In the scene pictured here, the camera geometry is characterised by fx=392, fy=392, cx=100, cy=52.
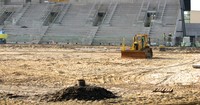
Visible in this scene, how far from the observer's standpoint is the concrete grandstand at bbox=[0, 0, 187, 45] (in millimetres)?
47750

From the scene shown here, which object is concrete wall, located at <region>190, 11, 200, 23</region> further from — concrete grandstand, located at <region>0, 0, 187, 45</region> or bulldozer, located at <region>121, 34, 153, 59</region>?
bulldozer, located at <region>121, 34, 153, 59</region>

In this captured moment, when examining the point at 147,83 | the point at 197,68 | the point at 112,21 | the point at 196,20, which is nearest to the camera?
the point at 147,83

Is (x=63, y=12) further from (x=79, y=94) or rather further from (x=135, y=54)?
(x=79, y=94)

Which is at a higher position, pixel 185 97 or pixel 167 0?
pixel 167 0

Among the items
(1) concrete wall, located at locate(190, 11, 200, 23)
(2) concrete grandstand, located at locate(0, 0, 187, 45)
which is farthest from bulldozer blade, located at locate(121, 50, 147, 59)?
(1) concrete wall, located at locate(190, 11, 200, 23)

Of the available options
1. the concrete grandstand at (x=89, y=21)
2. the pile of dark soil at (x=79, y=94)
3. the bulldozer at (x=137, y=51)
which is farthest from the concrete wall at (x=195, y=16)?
the pile of dark soil at (x=79, y=94)

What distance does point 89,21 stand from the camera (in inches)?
2026

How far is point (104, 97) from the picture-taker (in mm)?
9578

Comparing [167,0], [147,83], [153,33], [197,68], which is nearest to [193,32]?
[167,0]

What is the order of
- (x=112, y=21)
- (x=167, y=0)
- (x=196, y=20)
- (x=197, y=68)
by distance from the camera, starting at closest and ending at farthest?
(x=197, y=68)
(x=112, y=21)
(x=167, y=0)
(x=196, y=20)

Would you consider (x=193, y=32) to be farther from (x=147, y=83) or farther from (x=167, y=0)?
(x=147, y=83)

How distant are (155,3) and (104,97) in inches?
1798

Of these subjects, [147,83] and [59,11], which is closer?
[147,83]

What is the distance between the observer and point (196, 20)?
70.8 m
